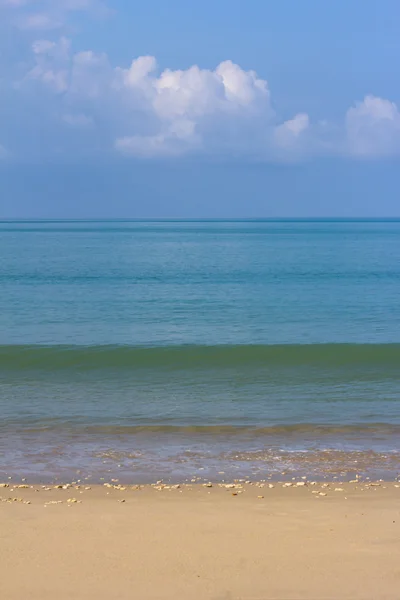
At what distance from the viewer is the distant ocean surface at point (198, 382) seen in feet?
36.6

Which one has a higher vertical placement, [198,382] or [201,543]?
[201,543]

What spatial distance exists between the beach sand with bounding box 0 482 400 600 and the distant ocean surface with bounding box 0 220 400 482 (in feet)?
4.41

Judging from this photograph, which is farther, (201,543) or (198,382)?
(198,382)

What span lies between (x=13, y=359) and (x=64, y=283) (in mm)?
25070

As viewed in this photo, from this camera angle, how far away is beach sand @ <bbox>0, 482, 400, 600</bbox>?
6215 millimetres

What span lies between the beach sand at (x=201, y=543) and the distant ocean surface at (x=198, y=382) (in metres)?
1.34

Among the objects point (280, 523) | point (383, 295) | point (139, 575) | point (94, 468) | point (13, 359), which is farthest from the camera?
point (383, 295)

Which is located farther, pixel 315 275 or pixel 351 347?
pixel 315 275

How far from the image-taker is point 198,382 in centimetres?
1872

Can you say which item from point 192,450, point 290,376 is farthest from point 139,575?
point 290,376

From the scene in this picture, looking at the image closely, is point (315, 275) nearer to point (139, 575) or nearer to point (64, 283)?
point (64, 283)

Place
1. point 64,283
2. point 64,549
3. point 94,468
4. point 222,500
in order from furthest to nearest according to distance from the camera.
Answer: point 64,283, point 94,468, point 222,500, point 64,549

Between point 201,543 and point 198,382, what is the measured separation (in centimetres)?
1153

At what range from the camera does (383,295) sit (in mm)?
39531
